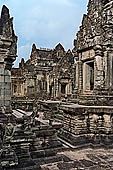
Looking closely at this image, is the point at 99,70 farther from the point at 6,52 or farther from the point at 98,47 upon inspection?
the point at 6,52

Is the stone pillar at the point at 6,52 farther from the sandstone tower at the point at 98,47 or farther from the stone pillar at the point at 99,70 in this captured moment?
the stone pillar at the point at 99,70

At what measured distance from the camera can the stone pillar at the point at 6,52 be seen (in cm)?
577

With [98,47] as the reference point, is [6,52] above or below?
below

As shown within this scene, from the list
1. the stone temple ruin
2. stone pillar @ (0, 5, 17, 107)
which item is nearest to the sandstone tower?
the stone temple ruin

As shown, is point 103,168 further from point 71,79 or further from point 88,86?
point 71,79

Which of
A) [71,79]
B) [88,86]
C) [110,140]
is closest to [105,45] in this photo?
[88,86]

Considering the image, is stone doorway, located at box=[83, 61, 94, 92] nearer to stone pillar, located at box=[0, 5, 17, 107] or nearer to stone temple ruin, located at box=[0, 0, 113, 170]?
stone temple ruin, located at box=[0, 0, 113, 170]

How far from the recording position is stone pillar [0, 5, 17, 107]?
227 inches

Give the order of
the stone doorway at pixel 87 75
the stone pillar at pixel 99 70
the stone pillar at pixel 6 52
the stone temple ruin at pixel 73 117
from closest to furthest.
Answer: the stone temple ruin at pixel 73 117
the stone pillar at pixel 6 52
the stone pillar at pixel 99 70
the stone doorway at pixel 87 75

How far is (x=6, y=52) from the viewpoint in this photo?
5879mm

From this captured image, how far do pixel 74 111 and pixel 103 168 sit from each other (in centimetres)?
286

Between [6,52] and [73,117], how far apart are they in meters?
4.14

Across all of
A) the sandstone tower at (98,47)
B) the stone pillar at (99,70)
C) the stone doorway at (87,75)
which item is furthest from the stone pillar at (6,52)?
the stone doorway at (87,75)

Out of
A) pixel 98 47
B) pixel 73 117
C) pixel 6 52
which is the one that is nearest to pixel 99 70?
pixel 98 47
